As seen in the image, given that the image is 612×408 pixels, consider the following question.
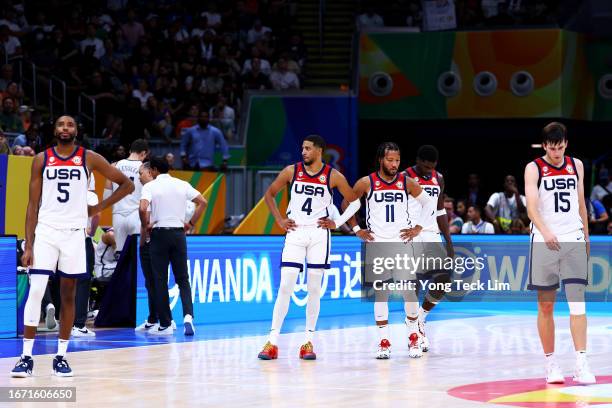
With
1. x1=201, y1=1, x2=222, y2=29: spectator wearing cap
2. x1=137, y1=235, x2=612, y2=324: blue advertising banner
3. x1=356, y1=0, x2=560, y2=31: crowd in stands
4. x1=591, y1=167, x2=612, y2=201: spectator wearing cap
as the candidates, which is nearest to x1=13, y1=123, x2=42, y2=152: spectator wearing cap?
x1=137, y1=235, x2=612, y2=324: blue advertising banner

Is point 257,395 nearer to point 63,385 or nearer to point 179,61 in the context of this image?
point 63,385

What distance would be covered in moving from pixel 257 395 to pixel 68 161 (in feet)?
8.85

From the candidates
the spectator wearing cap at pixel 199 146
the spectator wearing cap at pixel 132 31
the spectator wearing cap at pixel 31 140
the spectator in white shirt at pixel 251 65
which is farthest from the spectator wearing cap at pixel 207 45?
the spectator wearing cap at pixel 31 140

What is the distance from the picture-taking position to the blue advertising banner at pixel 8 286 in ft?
46.3

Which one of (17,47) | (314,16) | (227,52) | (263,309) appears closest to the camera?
(263,309)

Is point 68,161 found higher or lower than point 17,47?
lower

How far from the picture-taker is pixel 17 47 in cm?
2320

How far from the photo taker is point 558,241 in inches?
Answer: 400

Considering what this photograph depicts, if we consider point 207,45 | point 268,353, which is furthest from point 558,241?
point 207,45

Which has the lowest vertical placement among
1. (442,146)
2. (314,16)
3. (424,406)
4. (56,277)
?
(424,406)

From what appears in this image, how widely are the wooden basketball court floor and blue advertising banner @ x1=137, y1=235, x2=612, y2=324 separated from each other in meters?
1.09

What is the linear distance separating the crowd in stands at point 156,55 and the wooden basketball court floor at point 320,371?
8144 millimetres

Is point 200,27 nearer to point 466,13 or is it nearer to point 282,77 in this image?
point 282,77

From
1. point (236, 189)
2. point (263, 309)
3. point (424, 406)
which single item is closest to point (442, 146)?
point (236, 189)
